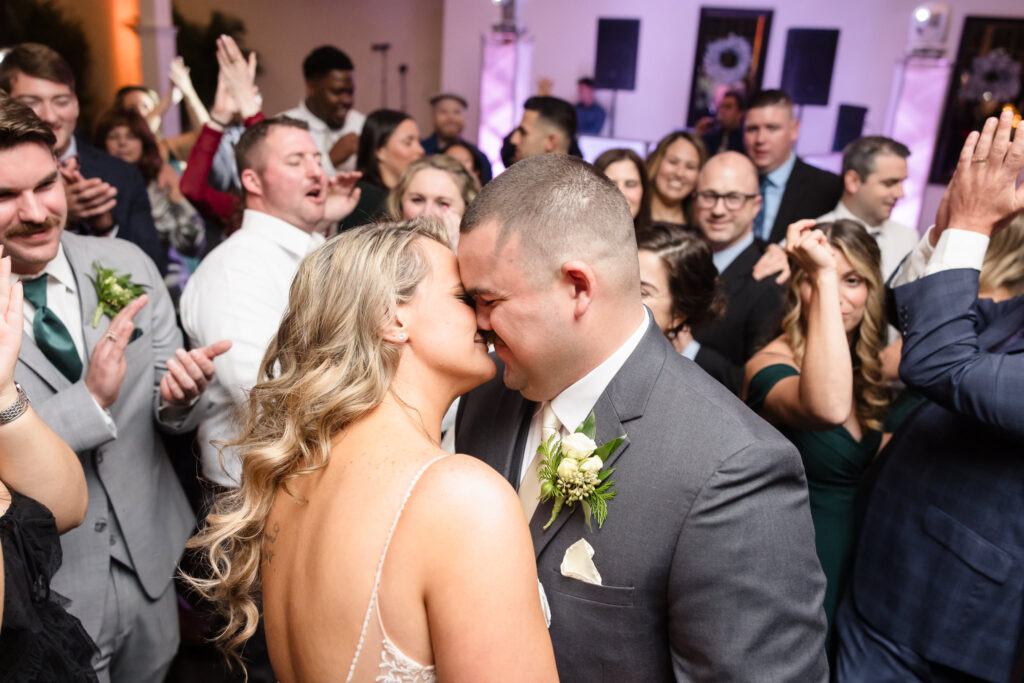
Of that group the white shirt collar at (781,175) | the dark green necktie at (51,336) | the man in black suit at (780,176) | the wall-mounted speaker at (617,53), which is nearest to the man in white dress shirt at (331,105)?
the man in black suit at (780,176)

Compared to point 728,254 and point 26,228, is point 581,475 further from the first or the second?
point 728,254

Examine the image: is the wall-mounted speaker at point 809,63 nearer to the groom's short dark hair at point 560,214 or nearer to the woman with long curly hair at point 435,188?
the woman with long curly hair at point 435,188

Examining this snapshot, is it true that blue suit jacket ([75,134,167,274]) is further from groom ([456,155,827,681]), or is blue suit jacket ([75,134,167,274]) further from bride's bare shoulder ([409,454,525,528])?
bride's bare shoulder ([409,454,525,528])

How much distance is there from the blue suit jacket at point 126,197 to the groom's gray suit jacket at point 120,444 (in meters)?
1.24

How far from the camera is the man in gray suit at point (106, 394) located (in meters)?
1.80

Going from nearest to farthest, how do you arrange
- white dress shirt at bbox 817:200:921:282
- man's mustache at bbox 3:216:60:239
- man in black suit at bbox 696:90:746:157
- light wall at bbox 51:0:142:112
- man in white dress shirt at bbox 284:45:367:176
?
man's mustache at bbox 3:216:60:239 → white dress shirt at bbox 817:200:921:282 → man in white dress shirt at bbox 284:45:367:176 → man in black suit at bbox 696:90:746:157 → light wall at bbox 51:0:142:112

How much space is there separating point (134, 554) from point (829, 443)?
81.8 inches

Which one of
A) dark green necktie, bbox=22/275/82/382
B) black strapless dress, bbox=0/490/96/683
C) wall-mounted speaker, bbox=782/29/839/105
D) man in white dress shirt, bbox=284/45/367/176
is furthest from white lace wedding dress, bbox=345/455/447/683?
wall-mounted speaker, bbox=782/29/839/105

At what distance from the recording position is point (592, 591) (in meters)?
1.33

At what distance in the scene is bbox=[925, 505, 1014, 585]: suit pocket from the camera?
1714mm

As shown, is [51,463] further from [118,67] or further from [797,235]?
[118,67]

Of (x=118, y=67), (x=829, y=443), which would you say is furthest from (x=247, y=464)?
(x=118, y=67)

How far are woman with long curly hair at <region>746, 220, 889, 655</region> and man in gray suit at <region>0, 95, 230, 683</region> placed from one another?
1.62 metres

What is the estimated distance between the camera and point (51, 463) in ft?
4.90
